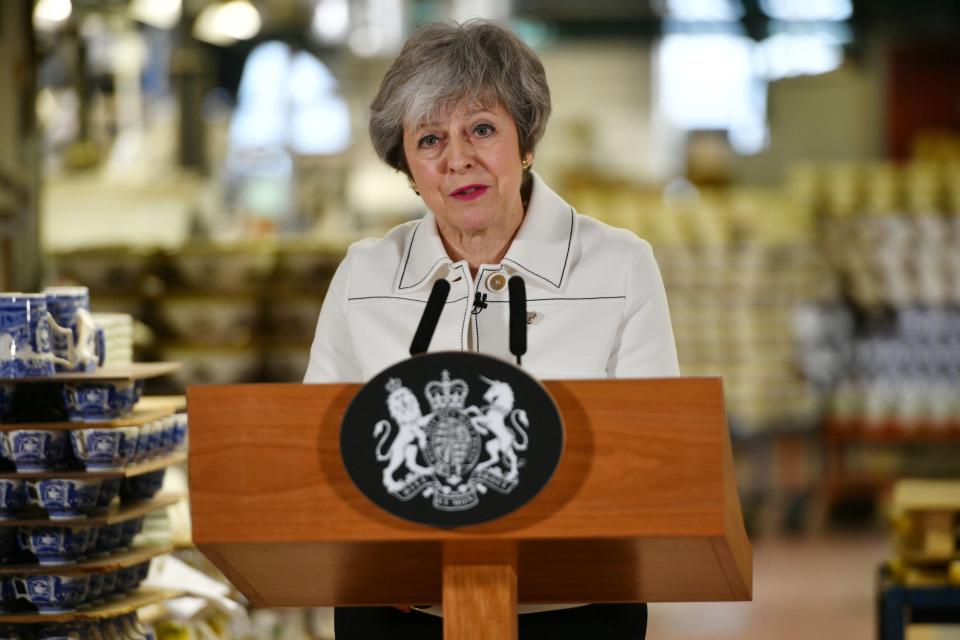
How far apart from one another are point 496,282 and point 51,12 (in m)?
3.65

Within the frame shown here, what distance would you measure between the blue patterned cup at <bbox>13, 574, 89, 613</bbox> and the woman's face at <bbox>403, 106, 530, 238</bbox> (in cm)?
97

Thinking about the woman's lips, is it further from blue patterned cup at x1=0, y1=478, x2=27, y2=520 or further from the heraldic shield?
blue patterned cup at x1=0, y1=478, x2=27, y2=520

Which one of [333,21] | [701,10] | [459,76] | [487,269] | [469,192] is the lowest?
[487,269]

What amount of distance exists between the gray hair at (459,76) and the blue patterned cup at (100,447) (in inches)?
31.2

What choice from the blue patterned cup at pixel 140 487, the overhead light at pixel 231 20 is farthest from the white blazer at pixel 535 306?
the overhead light at pixel 231 20

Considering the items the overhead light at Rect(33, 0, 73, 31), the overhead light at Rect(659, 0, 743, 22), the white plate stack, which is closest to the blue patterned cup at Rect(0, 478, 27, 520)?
the white plate stack

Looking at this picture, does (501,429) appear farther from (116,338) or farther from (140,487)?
(116,338)

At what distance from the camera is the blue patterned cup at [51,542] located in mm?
2580

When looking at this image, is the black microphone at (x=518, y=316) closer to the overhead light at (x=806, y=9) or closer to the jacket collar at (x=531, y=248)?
the jacket collar at (x=531, y=248)

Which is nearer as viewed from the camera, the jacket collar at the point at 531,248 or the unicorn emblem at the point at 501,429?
the unicorn emblem at the point at 501,429

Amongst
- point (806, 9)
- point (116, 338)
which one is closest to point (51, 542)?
point (116, 338)

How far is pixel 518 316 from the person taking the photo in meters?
2.09

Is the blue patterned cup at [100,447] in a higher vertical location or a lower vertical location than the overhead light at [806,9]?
lower

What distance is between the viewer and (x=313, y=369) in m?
2.35
